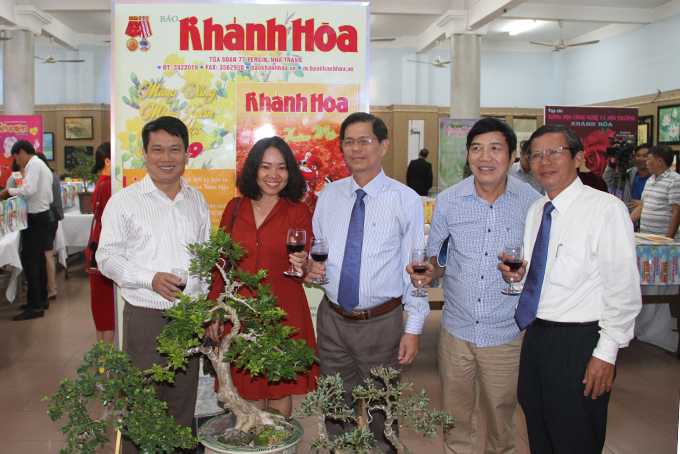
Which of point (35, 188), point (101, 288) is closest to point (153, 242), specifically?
point (101, 288)

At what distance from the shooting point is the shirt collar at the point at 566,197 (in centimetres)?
193

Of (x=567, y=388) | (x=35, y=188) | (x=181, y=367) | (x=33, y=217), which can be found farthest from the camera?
(x=33, y=217)

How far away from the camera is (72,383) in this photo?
1368 mm

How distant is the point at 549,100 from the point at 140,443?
16566mm

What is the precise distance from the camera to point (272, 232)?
2258 mm

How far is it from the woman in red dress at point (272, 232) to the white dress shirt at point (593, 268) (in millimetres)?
1034

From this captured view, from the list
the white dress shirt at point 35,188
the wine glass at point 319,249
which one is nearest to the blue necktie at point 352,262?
the wine glass at point 319,249

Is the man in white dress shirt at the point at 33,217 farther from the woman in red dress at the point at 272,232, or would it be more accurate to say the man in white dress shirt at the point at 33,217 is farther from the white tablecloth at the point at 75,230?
the woman in red dress at the point at 272,232

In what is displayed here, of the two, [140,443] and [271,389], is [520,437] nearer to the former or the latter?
[271,389]

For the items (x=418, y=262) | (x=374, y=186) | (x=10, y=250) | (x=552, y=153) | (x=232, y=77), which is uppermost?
(x=232, y=77)

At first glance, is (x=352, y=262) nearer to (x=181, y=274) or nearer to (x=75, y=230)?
(x=181, y=274)

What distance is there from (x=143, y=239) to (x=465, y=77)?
9.64m

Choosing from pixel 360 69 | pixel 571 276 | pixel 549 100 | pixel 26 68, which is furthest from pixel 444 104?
pixel 571 276

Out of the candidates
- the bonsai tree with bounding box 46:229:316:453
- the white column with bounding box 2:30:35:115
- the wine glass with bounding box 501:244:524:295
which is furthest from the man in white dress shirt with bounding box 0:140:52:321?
the white column with bounding box 2:30:35:115
